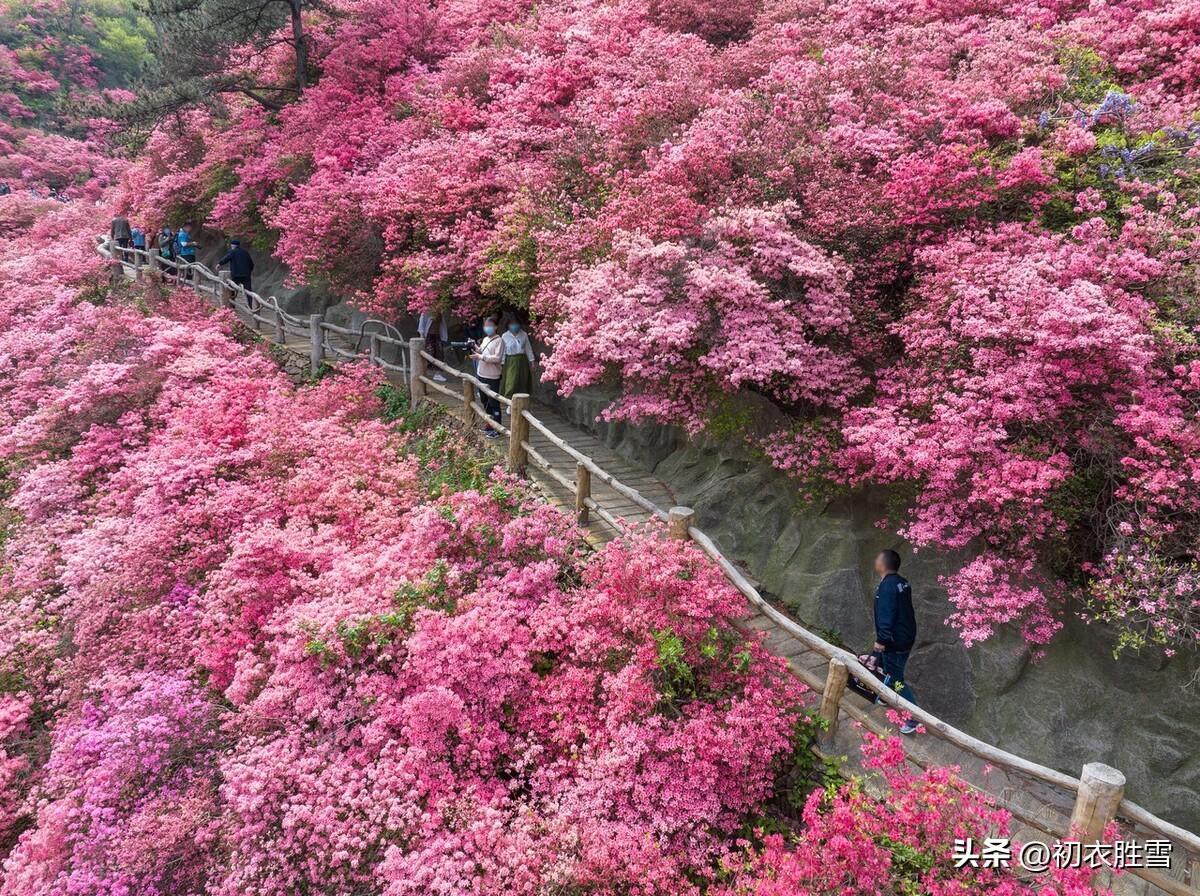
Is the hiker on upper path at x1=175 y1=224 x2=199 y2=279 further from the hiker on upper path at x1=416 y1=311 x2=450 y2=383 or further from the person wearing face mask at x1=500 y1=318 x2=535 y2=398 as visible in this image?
the person wearing face mask at x1=500 y1=318 x2=535 y2=398

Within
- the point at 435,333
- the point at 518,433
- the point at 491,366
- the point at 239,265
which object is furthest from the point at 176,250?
the point at 518,433

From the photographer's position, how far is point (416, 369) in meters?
11.0

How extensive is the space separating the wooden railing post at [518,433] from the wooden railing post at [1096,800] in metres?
6.70

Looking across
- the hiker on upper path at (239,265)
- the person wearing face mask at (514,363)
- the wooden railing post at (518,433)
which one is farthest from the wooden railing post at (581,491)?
the hiker on upper path at (239,265)

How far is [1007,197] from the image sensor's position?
7.92 m

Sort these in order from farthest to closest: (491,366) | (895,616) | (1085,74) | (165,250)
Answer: (165,250) < (491,366) < (1085,74) < (895,616)

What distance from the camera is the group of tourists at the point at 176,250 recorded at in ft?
52.6

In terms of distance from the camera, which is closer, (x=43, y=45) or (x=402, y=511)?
(x=402, y=511)

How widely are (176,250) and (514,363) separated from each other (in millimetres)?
16012

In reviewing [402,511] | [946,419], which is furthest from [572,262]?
[946,419]

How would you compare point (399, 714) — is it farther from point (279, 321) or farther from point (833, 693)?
point (279, 321)

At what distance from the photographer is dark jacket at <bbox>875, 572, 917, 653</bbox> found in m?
5.71

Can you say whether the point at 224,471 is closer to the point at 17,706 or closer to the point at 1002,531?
the point at 17,706

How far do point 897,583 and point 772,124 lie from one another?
698 centimetres
